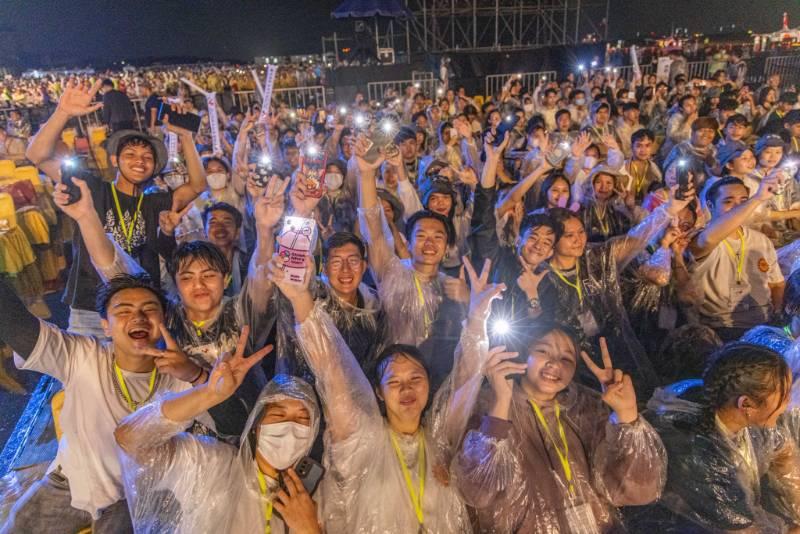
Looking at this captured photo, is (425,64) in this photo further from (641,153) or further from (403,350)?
(403,350)

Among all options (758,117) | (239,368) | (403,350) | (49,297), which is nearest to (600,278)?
(403,350)

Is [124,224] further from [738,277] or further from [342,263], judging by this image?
[738,277]

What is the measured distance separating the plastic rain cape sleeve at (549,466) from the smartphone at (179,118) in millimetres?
2688

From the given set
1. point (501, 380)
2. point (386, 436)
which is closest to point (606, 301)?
point (501, 380)

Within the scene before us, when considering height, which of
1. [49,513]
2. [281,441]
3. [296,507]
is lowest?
[49,513]

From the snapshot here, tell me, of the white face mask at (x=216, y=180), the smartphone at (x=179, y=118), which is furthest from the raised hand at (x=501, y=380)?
the white face mask at (x=216, y=180)

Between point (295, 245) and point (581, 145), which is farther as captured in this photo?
point (581, 145)

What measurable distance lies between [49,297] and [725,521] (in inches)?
225

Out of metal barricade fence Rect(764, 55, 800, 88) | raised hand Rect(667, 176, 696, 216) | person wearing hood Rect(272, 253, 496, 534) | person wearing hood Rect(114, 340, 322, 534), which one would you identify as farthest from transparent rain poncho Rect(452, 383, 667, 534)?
metal barricade fence Rect(764, 55, 800, 88)

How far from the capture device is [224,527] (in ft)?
5.43

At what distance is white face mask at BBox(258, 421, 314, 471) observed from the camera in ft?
5.59

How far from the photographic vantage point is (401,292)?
2648 millimetres

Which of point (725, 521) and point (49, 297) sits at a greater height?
point (49, 297)

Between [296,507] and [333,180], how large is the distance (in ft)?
10.5
